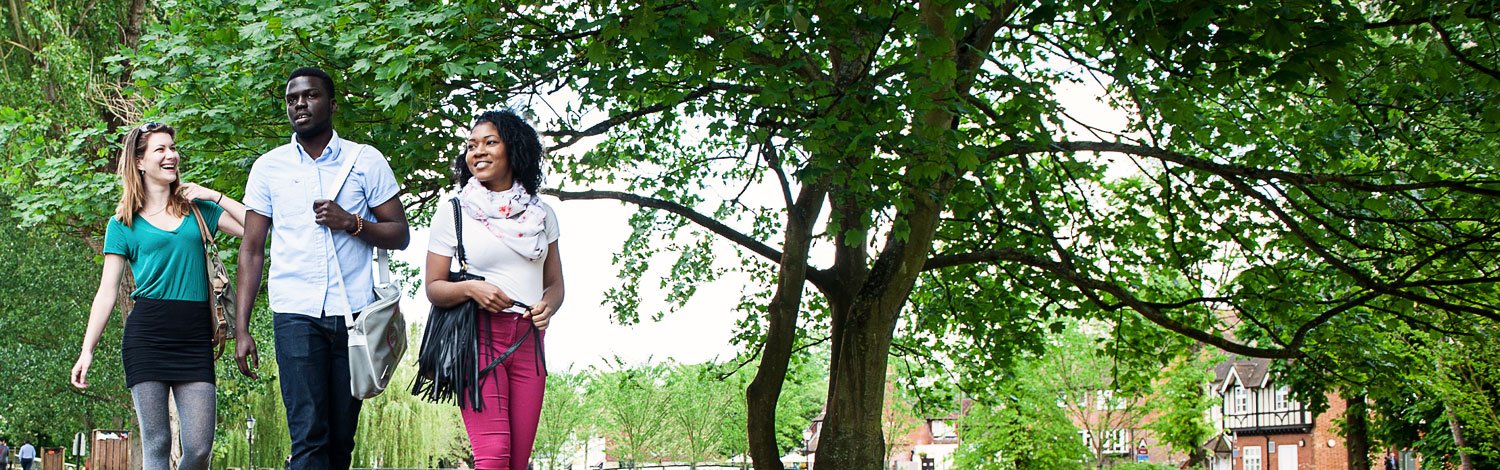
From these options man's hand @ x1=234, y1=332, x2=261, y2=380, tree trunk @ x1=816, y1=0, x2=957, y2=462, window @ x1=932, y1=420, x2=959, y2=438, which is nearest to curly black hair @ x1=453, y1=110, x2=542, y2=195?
man's hand @ x1=234, y1=332, x2=261, y2=380

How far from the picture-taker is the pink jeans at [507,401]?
13.6 feet

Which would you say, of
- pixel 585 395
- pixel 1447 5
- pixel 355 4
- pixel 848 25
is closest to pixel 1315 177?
pixel 1447 5

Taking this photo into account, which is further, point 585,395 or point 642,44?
point 585,395

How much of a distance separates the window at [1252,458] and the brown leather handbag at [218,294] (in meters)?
63.6

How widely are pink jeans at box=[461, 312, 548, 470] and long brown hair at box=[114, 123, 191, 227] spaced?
5.42ft

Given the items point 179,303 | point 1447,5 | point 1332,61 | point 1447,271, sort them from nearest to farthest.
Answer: point 179,303, point 1332,61, point 1447,5, point 1447,271

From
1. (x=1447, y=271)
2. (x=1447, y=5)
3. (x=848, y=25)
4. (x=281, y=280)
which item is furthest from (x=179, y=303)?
(x=1447, y=271)

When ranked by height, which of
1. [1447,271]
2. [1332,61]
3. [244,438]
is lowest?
[244,438]

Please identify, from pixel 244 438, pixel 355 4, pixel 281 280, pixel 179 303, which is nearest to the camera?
pixel 281 280

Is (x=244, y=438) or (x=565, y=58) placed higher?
(x=565, y=58)

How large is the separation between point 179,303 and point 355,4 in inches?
277

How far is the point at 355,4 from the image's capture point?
11391 millimetres

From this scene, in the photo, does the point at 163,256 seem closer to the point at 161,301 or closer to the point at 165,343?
the point at 161,301

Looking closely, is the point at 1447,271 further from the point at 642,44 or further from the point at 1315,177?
the point at 642,44
